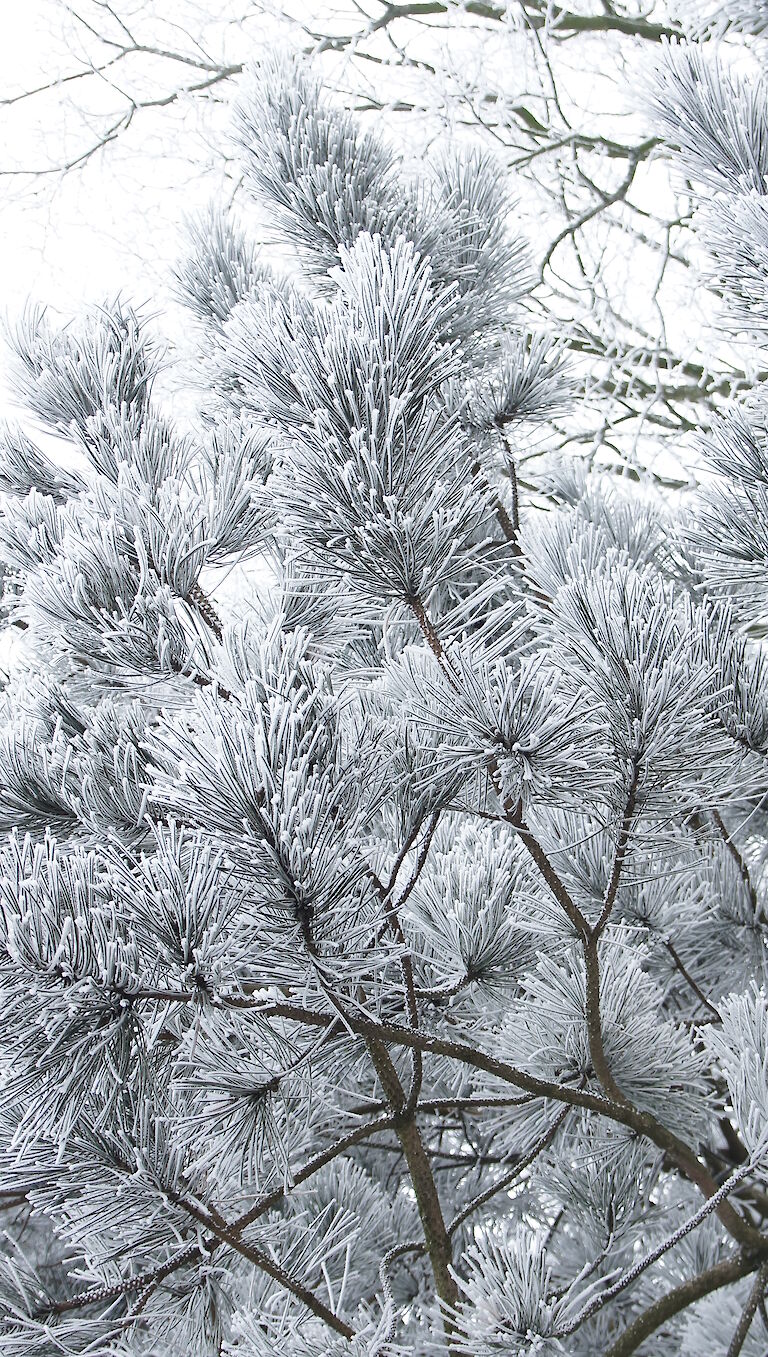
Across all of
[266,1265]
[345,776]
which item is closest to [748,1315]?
[266,1265]

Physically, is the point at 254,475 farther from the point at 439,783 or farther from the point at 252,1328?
the point at 252,1328

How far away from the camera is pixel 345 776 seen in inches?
27.6

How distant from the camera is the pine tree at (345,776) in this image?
26.4 inches

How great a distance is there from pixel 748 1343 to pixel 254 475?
3.72 ft

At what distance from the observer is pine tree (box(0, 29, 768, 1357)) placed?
67 centimetres

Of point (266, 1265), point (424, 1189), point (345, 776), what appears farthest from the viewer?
point (424, 1189)

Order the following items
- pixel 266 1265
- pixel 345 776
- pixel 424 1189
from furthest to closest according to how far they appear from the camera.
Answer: pixel 424 1189 < pixel 266 1265 < pixel 345 776

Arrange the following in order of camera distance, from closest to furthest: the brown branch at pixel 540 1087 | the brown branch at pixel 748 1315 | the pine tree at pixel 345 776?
the pine tree at pixel 345 776, the brown branch at pixel 540 1087, the brown branch at pixel 748 1315

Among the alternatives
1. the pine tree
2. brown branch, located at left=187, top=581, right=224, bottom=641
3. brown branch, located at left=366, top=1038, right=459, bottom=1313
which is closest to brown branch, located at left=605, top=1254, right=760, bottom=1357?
the pine tree

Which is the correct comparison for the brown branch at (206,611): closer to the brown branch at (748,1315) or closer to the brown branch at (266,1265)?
the brown branch at (266,1265)

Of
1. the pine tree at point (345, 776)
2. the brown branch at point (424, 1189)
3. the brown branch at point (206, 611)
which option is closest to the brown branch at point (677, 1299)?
the pine tree at point (345, 776)

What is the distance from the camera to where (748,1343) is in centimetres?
124

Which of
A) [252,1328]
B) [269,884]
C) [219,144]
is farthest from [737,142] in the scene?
[219,144]

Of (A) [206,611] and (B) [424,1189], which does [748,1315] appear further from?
(A) [206,611]
